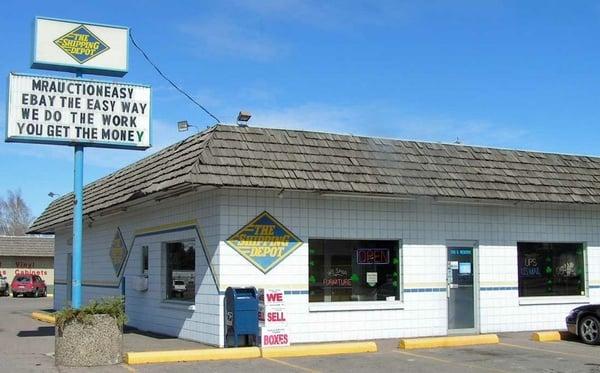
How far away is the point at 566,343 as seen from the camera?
15711mm

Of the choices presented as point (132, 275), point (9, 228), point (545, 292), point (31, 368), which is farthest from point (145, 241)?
point (9, 228)

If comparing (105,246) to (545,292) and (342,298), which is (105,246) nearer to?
(342,298)

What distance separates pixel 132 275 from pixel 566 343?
11.5 meters

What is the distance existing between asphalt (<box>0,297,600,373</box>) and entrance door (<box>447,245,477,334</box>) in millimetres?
1159

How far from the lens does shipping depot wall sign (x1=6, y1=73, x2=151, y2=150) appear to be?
538 inches

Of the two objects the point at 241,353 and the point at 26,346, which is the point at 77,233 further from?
the point at 241,353

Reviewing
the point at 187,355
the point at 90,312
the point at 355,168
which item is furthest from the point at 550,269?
the point at 90,312

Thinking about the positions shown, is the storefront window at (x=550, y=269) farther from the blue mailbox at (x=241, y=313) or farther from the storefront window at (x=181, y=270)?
the storefront window at (x=181, y=270)

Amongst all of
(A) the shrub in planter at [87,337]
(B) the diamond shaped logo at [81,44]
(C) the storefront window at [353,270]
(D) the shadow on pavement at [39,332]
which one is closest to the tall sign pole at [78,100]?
(B) the diamond shaped logo at [81,44]

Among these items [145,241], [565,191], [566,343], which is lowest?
[566,343]

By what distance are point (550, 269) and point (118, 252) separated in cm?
1237

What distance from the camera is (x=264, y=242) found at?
15.0m

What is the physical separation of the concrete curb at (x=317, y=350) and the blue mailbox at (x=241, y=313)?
65 centimetres

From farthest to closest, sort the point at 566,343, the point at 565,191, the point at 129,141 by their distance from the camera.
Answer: the point at 565,191 < the point at 566,343 < the point at 129,141
